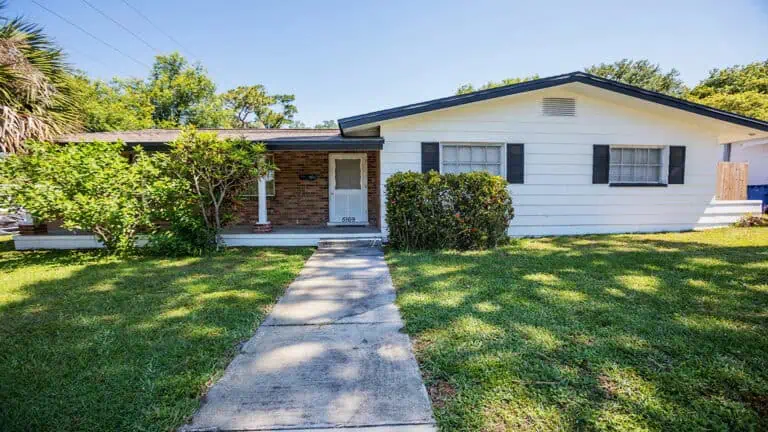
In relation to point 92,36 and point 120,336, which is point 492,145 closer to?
point 120,336

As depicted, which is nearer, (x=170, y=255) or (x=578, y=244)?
(x=170, y=255)

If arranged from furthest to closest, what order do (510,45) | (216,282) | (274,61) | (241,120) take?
1. (241,120)
2. (274,61)
3. (510,45)
4. (216,282)

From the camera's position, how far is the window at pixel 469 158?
8234mm

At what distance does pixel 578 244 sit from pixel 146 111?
1057 inches

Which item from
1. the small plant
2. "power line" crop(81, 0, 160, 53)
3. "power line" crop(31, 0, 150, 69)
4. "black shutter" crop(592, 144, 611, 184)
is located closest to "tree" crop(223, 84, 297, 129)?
"power line" crop(31, 0, 150, 69)

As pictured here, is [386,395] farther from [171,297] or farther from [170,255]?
[170,255]

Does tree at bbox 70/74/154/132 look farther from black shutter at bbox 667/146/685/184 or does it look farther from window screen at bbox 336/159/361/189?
black shutter at bbox 667/146/685/184

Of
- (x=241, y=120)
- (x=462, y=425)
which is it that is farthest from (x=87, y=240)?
(x=241, y=120)

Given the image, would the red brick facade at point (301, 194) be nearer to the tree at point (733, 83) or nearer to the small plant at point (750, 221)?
the small plant at point (750, 221)

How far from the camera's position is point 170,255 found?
6773 millimetres

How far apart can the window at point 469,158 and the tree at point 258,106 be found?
28.7m

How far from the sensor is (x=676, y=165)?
28.9ft

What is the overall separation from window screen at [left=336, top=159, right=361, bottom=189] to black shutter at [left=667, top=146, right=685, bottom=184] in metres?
7.80

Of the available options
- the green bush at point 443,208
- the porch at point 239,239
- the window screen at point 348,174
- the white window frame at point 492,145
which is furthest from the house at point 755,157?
the porch at point 239,239
